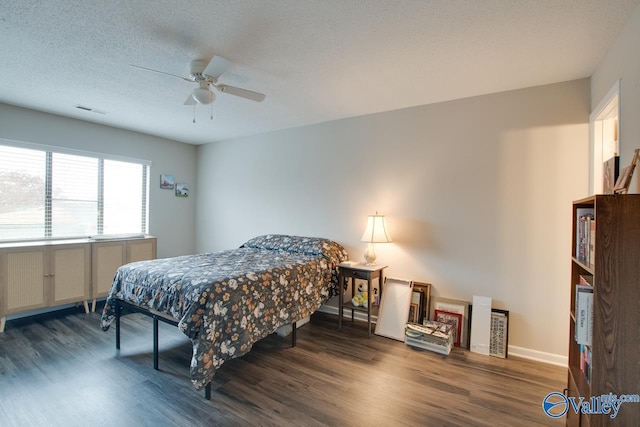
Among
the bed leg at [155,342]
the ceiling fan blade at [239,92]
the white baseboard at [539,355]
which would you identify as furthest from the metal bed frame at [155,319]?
the white baseboard at [539,355]

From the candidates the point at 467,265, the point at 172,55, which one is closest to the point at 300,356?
the point at 467,265

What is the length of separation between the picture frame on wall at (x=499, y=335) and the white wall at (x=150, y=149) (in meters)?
4.83

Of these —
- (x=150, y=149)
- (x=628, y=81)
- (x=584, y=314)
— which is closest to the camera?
(x=584, y=314)

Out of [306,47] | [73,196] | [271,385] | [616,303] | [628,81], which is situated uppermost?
[306,47]

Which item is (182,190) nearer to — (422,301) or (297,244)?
(297,244)

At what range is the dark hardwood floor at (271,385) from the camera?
6.19ft

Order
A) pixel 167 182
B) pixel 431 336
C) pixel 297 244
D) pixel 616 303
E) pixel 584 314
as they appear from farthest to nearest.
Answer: pixel 167 182 → pixel 297 244 → pixel 431 336 → pixel 584 314 → pixel 616 303

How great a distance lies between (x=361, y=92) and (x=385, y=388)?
8.74 feet

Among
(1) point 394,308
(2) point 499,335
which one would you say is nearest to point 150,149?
(1) point 394,308

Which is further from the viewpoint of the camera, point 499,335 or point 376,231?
point 376,231

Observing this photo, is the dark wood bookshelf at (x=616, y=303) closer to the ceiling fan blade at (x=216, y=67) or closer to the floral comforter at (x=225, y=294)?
the floral comforter at (x=225, y=294)

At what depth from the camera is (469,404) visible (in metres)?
2.04

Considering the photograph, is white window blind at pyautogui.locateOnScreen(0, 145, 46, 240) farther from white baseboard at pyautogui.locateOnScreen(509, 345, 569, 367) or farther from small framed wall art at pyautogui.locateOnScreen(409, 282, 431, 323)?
white baseboard at pyautogui.locateOnScreen(509, 345, 569, 367)

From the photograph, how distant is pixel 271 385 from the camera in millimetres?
Result: 2229
